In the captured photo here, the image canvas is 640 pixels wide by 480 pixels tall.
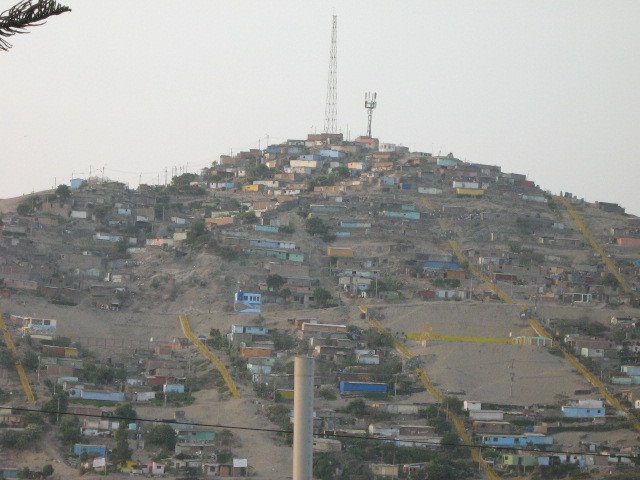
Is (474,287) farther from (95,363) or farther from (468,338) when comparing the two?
(95,363)

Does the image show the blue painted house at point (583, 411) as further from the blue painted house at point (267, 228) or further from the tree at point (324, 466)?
the blue painted house at point (267, 228)

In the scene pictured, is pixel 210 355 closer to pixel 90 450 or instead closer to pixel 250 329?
pixel 250 329

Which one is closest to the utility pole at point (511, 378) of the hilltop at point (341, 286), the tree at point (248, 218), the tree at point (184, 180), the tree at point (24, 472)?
the hilltop at point (341, 286)

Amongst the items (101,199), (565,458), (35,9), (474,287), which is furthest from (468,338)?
(35,9)

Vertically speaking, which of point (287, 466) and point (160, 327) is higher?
point (160, 327)

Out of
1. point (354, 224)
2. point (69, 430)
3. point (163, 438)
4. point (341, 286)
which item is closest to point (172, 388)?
point (163, 438)

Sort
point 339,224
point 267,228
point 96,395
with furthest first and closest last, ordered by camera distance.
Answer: point 339,224 → point 267,228 → point 96,395
